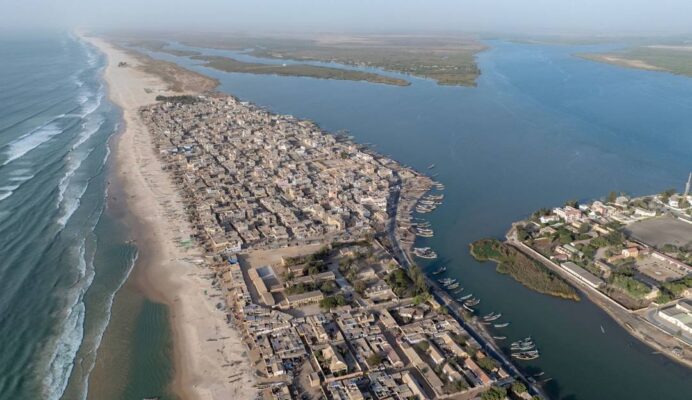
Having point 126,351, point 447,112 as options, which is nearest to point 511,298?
point 126,351

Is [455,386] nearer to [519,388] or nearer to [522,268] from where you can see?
[519,388]

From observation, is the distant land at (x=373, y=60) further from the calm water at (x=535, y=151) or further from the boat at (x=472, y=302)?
the boat at (x=472, y=302)

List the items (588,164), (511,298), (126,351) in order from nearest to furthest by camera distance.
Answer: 1. (126,351)
2. (511,298)
3. (588,164)

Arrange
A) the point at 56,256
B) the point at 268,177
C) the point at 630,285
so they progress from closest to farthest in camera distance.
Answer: the point at 630,285
the point at 56,256
the point at 268,177

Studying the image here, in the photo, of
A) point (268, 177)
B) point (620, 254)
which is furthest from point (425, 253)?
point (268, 177)

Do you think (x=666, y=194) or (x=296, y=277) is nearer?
(x=296, y=277)

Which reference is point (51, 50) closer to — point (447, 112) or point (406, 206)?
point (447, 112)
